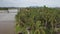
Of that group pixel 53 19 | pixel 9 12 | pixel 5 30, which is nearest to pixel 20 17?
pixel 53 19

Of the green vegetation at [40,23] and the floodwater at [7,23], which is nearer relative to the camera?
the green vegetation at [40,23]

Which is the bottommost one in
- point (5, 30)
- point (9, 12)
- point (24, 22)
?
point (5, 30)

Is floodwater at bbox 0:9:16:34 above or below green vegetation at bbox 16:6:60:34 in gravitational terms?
below

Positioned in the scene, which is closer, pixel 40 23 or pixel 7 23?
pixel 40 23

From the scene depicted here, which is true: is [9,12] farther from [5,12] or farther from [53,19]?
[53,19]

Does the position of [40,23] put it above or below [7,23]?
above

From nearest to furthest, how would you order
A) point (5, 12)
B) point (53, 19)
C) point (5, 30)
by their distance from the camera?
point (53, 19), point (5, 30), point (5, 12)

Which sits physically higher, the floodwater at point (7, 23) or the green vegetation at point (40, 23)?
the green vegetation at point (40, 23)

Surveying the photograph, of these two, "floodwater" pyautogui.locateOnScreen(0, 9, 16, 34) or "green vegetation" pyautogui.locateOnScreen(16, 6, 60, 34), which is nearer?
"green vegetation" pyautogui.locateOnScreen(16, 6, 60, 34)
